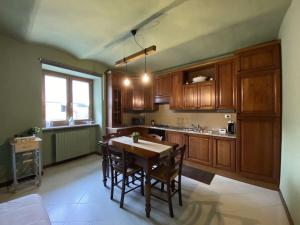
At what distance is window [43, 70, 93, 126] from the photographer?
3828 mm

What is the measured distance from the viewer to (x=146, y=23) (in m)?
2.43

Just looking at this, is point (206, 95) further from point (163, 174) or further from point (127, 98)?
point (127, 98)

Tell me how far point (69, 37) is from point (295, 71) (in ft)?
11.9

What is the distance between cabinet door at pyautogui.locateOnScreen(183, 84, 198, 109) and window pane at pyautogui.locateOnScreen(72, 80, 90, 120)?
3.00m

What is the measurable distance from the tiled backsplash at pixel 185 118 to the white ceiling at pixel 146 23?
1.56 meters

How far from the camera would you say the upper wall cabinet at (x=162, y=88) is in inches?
176

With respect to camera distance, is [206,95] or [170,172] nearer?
[170,172]

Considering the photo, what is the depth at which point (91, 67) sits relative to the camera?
4301mm

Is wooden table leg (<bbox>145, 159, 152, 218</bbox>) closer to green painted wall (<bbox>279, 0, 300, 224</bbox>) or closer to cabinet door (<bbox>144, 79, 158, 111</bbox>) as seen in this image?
green painted wall (<bbox>279, 0, 300, 224</bbox>)

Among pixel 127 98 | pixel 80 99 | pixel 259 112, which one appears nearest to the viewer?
pixel 259 112

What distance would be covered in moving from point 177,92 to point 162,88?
0.60 m

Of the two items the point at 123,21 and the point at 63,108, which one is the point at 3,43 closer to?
the point at 63,108

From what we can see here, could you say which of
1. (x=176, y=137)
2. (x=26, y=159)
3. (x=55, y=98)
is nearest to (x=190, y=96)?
(x=176, y=137)

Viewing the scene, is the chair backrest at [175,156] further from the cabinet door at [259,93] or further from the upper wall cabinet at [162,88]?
the upper wall cabinet at [162,88]
